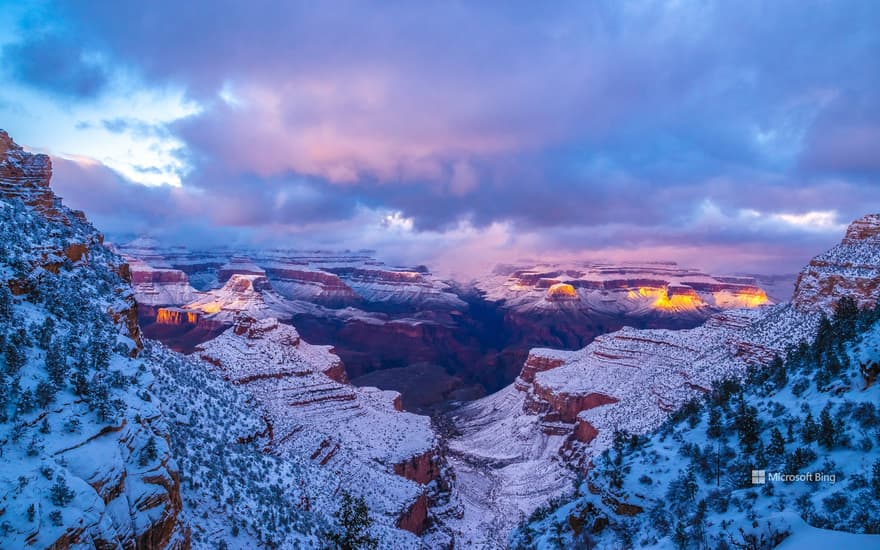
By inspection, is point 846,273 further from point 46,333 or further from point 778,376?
point 46,333

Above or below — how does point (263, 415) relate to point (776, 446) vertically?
below

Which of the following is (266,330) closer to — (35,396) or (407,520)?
(407,520)

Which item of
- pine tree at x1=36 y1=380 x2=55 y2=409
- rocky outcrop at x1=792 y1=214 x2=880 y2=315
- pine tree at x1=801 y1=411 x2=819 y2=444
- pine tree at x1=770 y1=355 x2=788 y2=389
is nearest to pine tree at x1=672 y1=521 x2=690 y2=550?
pine tree at x1=801 y1=411 x2=819 y2=444

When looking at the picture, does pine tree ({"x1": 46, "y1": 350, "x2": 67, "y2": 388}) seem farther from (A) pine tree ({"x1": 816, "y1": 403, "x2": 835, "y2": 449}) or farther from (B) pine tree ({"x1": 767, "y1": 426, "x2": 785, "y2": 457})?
(A) pine tree ({"x1": 816, "y1": 403, "x2": 835, "y2": 449})

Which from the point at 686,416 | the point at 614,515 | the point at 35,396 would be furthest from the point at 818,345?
the point at 35,396

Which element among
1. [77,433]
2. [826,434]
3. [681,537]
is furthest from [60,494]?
[826,434]
